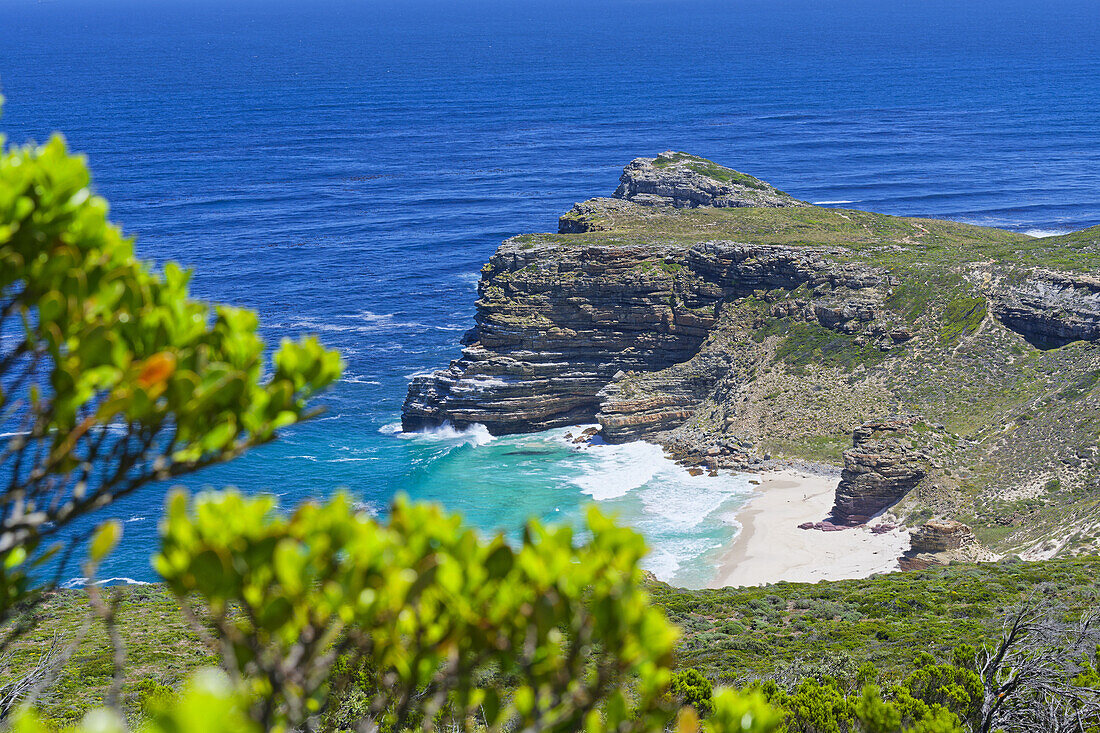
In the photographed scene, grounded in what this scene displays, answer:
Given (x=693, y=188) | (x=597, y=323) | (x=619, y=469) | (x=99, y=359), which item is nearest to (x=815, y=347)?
(x=597, y=323)

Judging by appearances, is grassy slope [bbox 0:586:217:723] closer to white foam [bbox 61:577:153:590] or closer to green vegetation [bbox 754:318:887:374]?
white foam [bbox 61:577:153:590]

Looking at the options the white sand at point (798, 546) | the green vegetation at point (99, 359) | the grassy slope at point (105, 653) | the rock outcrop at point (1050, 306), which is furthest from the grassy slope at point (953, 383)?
the green vegetation at point (99, 359)

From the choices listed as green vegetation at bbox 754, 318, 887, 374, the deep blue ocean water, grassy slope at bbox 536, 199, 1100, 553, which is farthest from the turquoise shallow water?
green vegetation at bbox 754, 318, 887, 374

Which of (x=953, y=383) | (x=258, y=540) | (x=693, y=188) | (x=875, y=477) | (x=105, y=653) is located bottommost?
(x=875, y=477)

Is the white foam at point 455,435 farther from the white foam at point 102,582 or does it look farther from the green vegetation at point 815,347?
the white foam at point 102,582

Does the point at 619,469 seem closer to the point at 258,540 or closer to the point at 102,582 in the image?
the point at 102,582

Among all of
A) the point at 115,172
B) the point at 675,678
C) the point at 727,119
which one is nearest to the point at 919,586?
the point at 675,678
